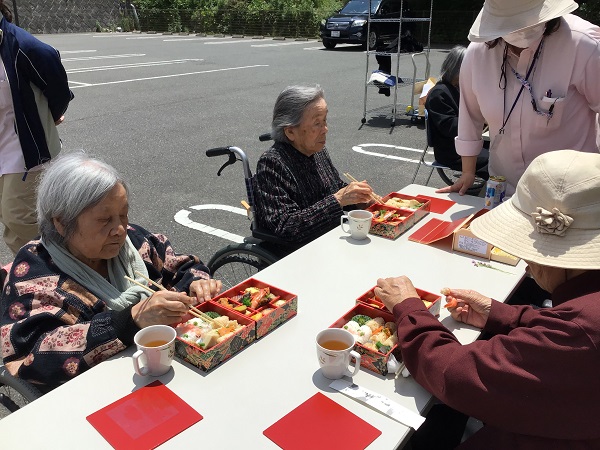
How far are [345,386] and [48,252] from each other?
1.16 m

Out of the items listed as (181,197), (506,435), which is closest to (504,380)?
(506,435)

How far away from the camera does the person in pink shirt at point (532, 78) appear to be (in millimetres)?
2338

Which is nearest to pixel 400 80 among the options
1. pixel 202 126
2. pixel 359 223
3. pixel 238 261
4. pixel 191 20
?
pixel 202 126

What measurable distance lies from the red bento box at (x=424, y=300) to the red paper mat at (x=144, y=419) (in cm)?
69

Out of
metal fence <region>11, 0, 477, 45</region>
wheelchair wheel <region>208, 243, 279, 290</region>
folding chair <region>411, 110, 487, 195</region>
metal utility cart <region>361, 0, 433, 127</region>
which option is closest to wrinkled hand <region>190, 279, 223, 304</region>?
wheelchair wheel <region>208, 243, 279, 290</region>

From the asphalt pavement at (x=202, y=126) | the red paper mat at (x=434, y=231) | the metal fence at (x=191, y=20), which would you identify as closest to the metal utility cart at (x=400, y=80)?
the asphalt pavement at (x=202, y=126)

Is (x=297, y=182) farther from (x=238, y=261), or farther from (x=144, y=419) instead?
(x=144, y=419)

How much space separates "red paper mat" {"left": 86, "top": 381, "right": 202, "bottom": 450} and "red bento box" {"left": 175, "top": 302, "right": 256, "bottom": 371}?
0.13 meters

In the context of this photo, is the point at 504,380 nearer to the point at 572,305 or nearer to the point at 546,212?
the point at 572,305

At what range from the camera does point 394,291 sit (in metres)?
1.69

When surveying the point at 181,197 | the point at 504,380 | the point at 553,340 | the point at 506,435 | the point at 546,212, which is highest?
the point at 546,212

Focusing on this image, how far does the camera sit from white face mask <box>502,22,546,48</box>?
2338 mm

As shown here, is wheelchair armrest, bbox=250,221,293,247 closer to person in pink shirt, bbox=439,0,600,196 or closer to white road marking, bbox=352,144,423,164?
person in pink shirt, bbox=439,0,600,196

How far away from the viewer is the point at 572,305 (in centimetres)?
117
